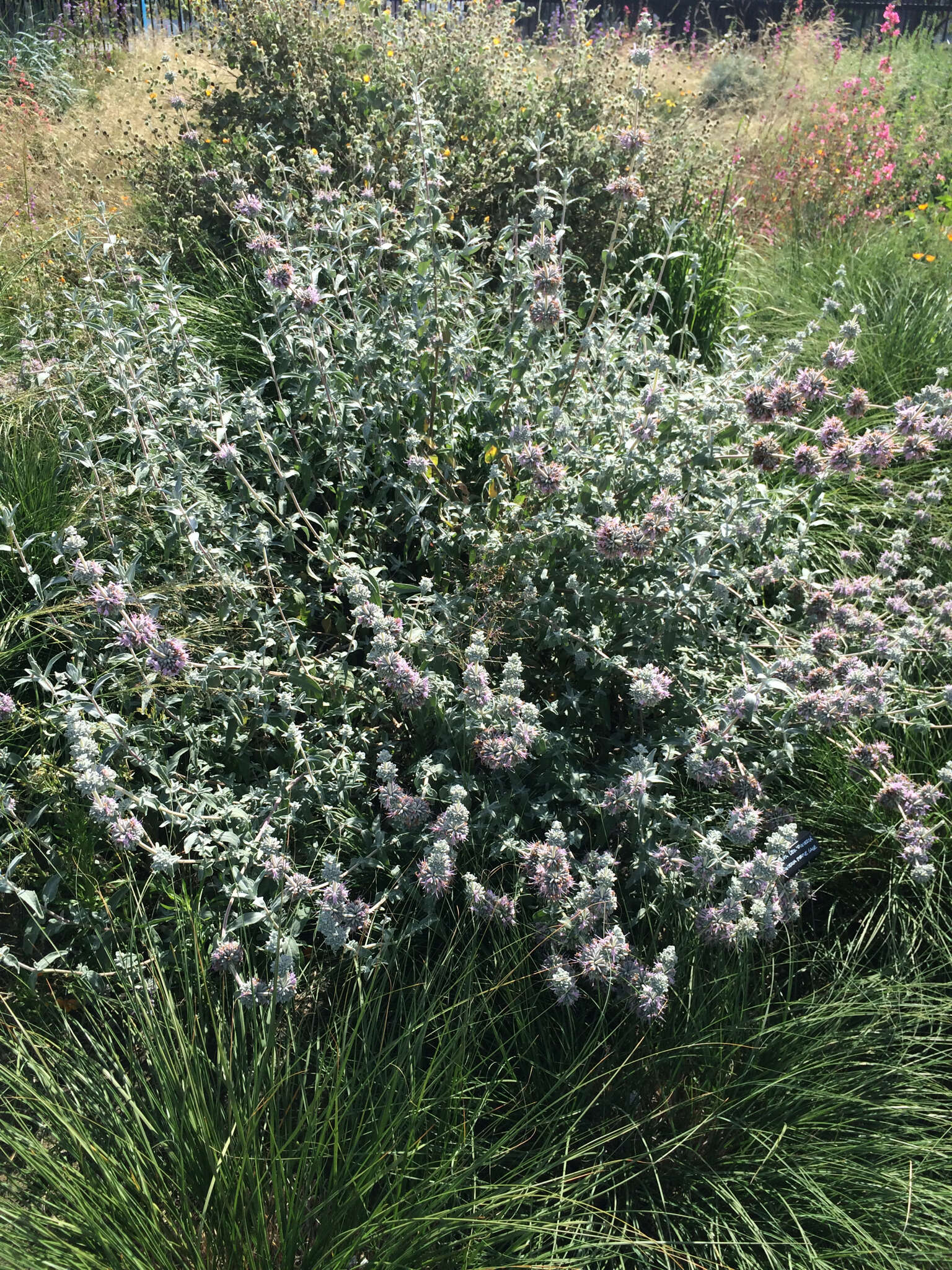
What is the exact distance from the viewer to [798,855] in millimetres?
2383

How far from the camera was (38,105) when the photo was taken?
28.6ft

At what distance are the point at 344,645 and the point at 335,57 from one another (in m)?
4.12

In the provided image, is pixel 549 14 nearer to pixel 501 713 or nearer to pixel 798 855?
pixel 501 713

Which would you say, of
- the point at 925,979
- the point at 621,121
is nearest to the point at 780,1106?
the point at 925,979

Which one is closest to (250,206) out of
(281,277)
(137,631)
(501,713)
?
(281,277)

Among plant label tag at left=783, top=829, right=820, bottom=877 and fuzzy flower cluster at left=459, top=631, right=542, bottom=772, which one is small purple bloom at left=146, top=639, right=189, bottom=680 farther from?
plant label tag at left=783, top=829, right=820, bottom=877

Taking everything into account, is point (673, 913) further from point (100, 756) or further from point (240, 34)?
point (240, 34)

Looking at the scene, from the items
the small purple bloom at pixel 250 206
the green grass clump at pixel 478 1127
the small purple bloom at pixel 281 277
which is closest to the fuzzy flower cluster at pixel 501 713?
the green grass clump at pixel 478 1127

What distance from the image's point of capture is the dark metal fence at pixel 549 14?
32.3 feet

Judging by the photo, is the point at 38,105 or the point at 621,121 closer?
the point at 621,121

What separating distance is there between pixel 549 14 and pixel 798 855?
2131 centimetres

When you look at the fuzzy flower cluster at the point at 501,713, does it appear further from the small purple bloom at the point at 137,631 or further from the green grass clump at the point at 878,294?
the green grass clump at the point at 878,294

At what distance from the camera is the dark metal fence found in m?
9.85

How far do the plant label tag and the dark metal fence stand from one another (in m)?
6.33
